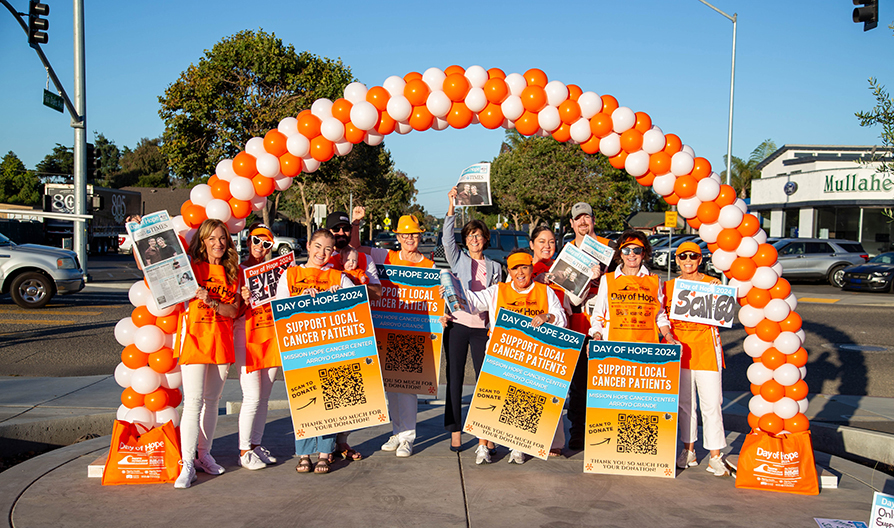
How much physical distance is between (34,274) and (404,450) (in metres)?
11.7

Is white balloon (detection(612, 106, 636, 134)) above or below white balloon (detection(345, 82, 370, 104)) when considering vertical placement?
below

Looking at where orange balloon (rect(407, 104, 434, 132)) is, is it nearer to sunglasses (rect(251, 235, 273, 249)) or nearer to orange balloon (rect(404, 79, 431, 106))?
orange balloon (rect(404, 79, 431, 106))

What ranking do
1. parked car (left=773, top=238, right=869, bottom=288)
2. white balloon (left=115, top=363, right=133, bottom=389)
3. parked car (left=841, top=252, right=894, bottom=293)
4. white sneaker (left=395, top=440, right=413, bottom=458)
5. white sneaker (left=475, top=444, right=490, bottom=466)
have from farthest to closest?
parked car (left=773, top=238, right=869, bottom=288) < parked car (left=841, top=252, right=894, bottom=293) < white sneaker (left=395, top=440, right=413, bottom=458) < white sneaker (left=475, top=444, right=490, bottom=466) < white balloon (left=115, top=363, right=133, bottom=389)

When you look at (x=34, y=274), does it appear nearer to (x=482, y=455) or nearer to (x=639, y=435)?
(x=482, y=455)

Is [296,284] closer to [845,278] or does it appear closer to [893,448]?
[893,448]

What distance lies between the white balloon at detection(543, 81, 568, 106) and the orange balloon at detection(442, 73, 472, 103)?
25.7 inches

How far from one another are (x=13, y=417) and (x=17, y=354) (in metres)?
3.94

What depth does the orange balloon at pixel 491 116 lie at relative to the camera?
5.52 metres

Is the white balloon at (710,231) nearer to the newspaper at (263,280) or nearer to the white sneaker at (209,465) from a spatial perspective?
the newspaper at (263,280)

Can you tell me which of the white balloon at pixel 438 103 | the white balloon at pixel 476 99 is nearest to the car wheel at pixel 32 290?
the white balloon at pixel 438 103

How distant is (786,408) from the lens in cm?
501

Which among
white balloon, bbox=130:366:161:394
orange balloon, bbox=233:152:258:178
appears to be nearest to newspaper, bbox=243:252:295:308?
orange balloon, bbox=233:152:258:178

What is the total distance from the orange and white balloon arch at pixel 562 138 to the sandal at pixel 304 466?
1.08 m

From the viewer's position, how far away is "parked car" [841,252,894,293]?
774 inches
